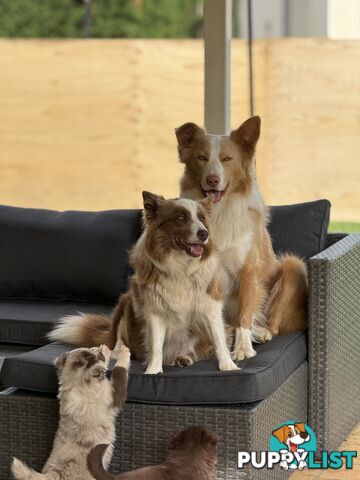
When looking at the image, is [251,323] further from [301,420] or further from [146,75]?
[146,75]

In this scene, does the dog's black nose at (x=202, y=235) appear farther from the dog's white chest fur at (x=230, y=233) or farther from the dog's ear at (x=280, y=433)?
the dog's ear at (x=280, y=433)

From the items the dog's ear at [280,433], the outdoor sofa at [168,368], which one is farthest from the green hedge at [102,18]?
the dog's ear at [280,433]

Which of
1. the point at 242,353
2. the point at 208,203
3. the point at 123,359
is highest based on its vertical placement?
the point at 208,203

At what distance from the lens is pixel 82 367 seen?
3207 millimetres

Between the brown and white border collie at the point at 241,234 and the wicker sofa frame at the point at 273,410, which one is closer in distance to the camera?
the wicker sofa frame at the point at 273,410

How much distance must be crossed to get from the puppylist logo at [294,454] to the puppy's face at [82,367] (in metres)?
0.52

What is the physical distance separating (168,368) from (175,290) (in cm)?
27

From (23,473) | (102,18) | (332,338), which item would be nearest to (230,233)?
(332,338)

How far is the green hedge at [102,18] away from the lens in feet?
30.8

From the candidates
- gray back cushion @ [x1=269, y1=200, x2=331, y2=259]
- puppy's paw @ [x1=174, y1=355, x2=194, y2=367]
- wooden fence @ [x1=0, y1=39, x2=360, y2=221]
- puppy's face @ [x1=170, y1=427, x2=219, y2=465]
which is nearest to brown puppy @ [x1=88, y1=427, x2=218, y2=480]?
puppy's face @ [x1=170, y1=427, x2=219, y2=465]

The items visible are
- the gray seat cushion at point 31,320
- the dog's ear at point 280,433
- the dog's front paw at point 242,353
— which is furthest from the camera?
the gray seat cushion at point 31,320

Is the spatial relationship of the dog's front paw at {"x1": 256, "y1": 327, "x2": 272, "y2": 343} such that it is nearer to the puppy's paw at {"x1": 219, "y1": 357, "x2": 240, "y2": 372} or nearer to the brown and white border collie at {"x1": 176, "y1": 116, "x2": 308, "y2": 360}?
the brown and white border collie at {"x1": 176, "y1": 116, "x2": 308, "y2": 360}

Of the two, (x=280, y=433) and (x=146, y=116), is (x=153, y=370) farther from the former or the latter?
(x=146, y=116)

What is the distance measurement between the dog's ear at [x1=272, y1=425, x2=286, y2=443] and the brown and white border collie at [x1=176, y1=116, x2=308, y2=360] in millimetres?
281
